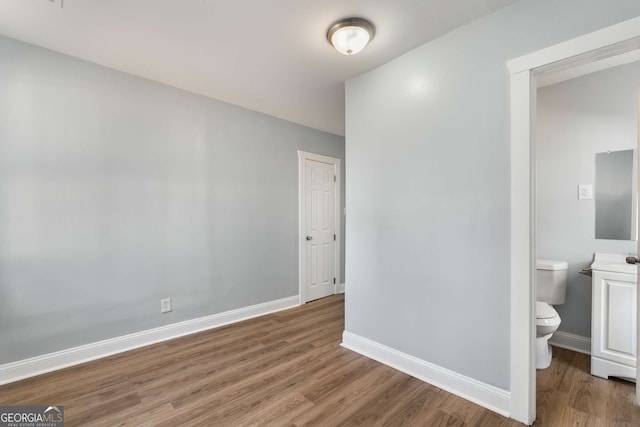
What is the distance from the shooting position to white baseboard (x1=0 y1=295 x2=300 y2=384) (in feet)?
6.73

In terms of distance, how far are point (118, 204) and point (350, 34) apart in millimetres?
2353

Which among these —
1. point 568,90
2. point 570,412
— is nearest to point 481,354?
point 570,412

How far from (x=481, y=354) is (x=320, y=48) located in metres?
2.40

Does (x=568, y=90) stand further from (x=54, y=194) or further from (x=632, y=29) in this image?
(x=54, y=194)

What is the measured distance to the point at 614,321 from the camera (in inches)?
80.3

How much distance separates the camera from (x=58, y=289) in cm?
220

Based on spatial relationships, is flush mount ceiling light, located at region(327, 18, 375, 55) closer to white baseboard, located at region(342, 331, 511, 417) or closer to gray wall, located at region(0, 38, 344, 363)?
A: gray wall, located at region(0, 38, 344, 363)

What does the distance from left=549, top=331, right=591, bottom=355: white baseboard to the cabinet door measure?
16.8 inches

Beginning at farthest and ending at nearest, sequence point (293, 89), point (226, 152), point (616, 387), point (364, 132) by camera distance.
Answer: point (226, 152), point (293, 89), point (364, 132), point (616, 387)

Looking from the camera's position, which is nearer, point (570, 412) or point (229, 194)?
point (570, 412)

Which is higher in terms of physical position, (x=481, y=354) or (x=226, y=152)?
(x=226, y=152)

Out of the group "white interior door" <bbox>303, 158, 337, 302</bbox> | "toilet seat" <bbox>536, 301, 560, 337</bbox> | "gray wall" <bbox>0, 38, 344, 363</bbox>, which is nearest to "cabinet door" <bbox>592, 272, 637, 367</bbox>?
"toilet seat" <bbox>536, 301, 560, 337</bbox>

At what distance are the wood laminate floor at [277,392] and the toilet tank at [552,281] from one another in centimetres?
48

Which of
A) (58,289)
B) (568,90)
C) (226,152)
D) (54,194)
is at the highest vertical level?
(568,90)
